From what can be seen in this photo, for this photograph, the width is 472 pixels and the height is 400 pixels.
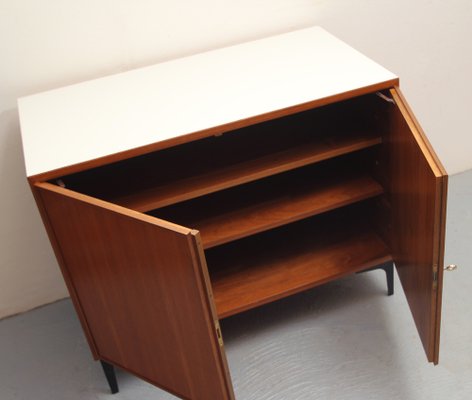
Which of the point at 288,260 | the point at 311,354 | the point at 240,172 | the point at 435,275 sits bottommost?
the point at 311,354

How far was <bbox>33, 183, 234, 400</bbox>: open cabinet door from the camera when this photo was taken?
101cm

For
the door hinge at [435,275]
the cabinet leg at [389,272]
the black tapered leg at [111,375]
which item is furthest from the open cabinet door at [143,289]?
the cabinet leg at [389,272]

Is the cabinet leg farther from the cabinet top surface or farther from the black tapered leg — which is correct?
the black tapered leg

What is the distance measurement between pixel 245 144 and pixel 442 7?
721mm

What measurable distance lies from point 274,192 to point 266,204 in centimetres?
5

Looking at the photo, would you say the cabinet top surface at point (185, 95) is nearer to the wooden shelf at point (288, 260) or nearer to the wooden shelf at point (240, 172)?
the wooden shelf at point (240, 172)

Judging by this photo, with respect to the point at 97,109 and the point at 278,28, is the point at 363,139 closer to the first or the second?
the point at 278,28

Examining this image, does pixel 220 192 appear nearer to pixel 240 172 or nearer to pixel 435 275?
pixel 240 172

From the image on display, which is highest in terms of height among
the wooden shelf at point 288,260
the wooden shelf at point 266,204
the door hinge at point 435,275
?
the wooden shelf at point 266,204

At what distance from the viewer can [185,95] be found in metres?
1.32

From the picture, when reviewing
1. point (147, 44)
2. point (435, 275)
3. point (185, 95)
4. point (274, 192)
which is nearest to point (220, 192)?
point (274, 192)

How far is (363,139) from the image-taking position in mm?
1341

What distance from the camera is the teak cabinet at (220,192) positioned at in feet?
3.56

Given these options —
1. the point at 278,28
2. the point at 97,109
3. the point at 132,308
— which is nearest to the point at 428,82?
the point at 278,28
